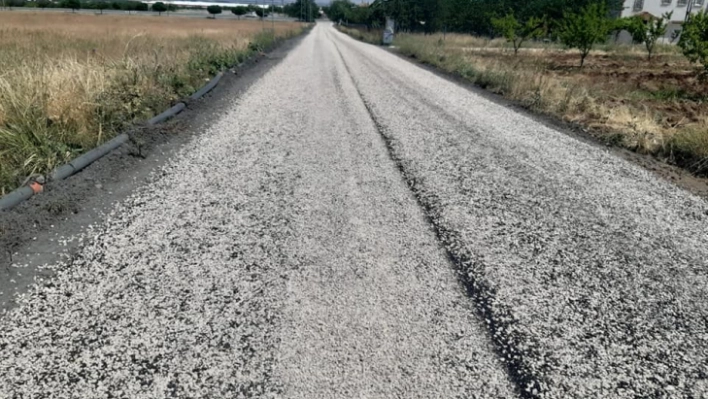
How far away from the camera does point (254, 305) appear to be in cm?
288

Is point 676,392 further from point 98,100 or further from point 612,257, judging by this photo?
point 98,100

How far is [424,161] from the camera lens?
6.01 metres

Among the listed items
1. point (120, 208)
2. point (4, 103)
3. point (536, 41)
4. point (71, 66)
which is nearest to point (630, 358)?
point (120, 208)

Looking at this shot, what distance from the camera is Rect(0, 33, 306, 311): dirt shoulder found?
318 centimetres

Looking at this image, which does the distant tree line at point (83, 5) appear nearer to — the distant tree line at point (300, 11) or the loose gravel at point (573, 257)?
the distant tree line at point (300, 11)

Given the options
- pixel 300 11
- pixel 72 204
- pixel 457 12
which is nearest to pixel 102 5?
pixel 300 11

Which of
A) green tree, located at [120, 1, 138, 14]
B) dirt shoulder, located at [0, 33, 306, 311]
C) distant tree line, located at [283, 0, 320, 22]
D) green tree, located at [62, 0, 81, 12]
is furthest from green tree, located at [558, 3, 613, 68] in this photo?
distant tree line, located at [283, 0, 320, 22]

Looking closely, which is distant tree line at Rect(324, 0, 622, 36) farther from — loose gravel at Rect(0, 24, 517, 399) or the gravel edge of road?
loose gravel at Rect(0, 24, 517, 399)

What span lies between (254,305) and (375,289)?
889mm

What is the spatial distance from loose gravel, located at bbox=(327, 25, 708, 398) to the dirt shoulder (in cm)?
331

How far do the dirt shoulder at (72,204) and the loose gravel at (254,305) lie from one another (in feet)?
0.54

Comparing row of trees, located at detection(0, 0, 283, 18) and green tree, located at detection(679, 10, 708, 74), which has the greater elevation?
row of trees, located at detection(0, 0, 283, 18)

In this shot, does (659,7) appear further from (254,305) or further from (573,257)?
(254,305)

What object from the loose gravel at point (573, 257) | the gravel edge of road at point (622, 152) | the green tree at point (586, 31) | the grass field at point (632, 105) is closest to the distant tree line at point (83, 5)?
the green tree at point (586, 31)
